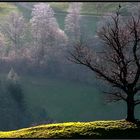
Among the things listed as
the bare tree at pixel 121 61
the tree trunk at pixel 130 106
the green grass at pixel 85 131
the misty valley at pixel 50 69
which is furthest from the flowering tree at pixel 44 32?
the tree trunk at pixel 130 106

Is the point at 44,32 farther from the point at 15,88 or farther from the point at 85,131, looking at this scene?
the point at 85,131

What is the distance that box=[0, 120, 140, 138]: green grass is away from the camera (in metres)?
27.8

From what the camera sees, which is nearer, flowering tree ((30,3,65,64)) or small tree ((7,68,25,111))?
small tree ((7,68,25,111))

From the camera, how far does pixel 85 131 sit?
1117 inches

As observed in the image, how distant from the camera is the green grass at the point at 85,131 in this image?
2780 centimetres

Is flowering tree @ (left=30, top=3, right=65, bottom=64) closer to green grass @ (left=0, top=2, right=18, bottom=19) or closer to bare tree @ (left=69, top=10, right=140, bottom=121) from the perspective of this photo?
green grass @ (left=0, top=2, right=18, bottom=19)

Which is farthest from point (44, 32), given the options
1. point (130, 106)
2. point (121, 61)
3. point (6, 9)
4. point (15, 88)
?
point (130, 106)

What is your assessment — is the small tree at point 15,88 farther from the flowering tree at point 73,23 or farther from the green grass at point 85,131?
the green grass at point 85,131

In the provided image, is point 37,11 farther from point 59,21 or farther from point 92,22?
point 92,22

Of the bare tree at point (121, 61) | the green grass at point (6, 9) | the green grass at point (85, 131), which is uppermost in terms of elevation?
the green grass at point (6, 9)

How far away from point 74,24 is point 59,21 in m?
5.43

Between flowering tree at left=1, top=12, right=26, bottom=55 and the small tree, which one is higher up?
flowering tree at left=1, top=12, right=26, bottom=55

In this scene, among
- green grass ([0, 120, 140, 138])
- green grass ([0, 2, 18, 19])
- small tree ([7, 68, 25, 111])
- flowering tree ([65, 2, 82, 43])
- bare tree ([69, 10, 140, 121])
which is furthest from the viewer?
green grass ([0, 2, 18, 19])

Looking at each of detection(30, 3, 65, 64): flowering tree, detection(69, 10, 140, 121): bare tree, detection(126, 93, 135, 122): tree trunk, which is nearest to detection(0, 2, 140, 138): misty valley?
detection(30, 3, 65, 64): flowering tree
